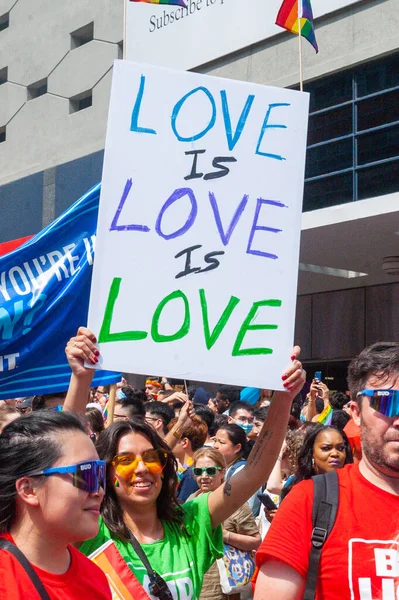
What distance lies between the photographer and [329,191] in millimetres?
17250

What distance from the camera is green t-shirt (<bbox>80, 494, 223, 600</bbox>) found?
3.34m

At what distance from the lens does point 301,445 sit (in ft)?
19.5

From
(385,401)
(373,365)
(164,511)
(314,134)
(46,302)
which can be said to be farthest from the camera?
(314,134)

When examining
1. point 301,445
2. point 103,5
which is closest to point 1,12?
point 103,5

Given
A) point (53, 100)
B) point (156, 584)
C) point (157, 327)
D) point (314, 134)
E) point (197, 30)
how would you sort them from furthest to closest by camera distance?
point (53, 100) < point (197, 30) < point (314, 134) < point (157, 327) < point (156, 584)

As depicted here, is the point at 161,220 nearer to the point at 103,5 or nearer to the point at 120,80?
the point at 120,80

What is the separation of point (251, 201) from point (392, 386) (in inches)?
38.1

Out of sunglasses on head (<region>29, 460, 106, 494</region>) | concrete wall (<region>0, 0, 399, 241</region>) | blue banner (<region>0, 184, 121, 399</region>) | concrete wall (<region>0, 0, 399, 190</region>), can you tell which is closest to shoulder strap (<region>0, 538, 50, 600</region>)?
sunglasses on head (<region>29, 460, 106, 494</region>)

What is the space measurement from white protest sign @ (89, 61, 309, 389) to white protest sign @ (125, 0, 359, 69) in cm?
1506

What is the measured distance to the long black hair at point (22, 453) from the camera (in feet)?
8.83

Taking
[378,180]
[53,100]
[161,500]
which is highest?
[53,100]

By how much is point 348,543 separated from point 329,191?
48.9ft

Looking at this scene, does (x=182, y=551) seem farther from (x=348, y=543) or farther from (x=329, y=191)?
(x=329, y=191)

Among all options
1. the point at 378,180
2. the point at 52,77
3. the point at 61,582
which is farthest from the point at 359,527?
the point at 52,77
